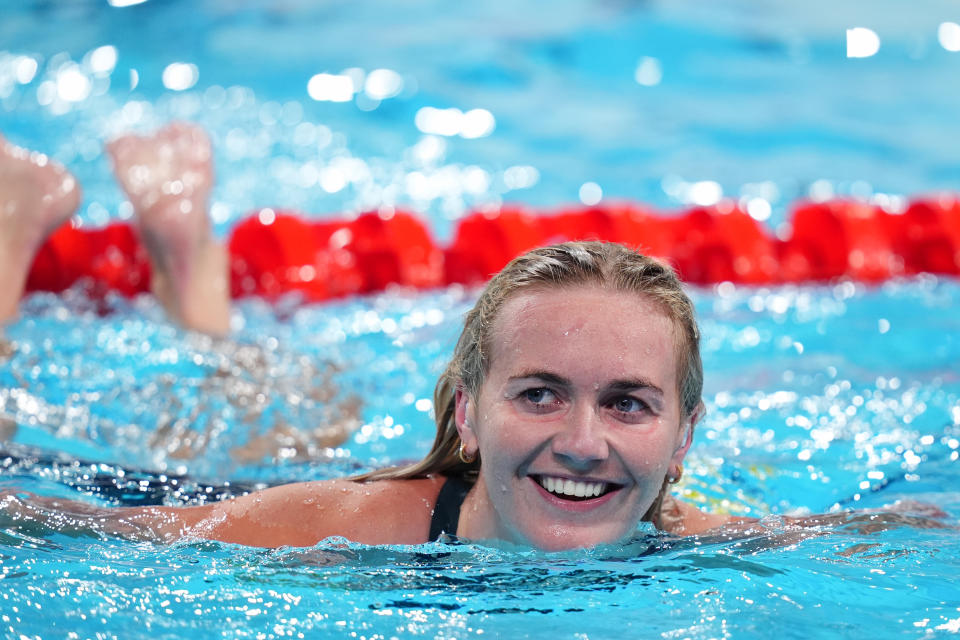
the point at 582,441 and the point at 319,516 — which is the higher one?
the point at 582,441

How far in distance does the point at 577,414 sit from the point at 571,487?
0.14 m

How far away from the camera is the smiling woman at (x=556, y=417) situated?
6.70ft

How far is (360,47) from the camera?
855cm

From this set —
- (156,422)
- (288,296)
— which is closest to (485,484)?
(156,422)

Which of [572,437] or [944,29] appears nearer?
[572,437]

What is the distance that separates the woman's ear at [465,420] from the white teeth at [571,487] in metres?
0.19

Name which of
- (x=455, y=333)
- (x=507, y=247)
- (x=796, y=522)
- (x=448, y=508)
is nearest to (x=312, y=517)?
(x=448, y=508)

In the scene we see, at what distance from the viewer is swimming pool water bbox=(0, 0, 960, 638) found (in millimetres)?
2084

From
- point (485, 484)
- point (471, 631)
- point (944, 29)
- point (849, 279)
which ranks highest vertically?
point (944, 29)

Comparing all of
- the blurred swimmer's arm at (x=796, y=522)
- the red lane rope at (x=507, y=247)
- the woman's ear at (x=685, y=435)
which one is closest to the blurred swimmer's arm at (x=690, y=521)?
the blurred swimmer's arm at (x=796, y=522)

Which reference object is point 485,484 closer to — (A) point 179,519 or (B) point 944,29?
(A) point 179,519

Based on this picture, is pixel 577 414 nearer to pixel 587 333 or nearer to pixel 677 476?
pixel 587 333

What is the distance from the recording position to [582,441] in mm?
1996

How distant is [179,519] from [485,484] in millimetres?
644
